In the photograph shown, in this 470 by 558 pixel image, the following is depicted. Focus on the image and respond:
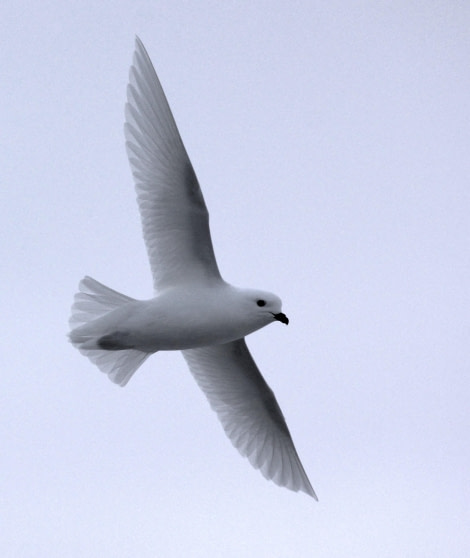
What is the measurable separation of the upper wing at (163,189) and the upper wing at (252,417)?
7.26 feet

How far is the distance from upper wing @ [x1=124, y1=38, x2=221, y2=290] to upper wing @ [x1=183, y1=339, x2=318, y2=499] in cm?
221

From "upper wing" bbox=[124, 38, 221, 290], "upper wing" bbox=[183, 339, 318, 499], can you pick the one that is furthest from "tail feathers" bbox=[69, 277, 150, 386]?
"upper wing" bbox=[183, 339, 318, 499]

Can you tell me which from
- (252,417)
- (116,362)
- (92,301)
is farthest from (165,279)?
(252,417)

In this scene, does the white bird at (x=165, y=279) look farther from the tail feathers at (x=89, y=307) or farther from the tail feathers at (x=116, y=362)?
the tail feathers at (x=116, y=362)

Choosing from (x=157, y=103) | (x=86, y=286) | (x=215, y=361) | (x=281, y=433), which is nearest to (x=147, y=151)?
(x=157, y=103)

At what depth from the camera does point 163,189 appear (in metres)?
15.1

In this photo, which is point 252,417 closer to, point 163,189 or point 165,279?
point 165,279

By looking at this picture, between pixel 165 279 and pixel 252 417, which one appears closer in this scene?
pixel 165 279

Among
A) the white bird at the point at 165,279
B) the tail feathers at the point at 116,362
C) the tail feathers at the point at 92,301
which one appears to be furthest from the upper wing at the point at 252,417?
the tail feathers at the point at 92,301

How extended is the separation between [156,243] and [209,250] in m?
0.61

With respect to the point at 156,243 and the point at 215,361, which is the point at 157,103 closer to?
the point at 156,243

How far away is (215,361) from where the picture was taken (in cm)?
1736

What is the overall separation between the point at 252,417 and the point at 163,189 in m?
3.98

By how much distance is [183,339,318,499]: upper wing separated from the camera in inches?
690
